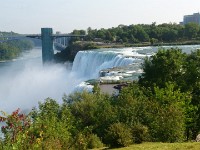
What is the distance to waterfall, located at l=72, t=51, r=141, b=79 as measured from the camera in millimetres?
45688

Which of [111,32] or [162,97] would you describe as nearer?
[162,97]

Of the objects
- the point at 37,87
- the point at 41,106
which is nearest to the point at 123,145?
the point at 41,106

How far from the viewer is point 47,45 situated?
91812 millimetres

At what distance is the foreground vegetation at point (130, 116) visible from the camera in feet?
41.3

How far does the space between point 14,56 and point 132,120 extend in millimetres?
119657

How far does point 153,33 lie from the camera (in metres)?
88.1

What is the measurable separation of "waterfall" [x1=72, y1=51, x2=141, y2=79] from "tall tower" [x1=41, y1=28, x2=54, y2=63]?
32162 mm

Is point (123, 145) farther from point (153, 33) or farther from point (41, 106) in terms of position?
point (153, 33)

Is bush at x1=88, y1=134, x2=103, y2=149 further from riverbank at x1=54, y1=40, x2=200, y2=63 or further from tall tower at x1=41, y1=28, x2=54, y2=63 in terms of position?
tall tower at x1=41, y1=28, x2=54, y2=63

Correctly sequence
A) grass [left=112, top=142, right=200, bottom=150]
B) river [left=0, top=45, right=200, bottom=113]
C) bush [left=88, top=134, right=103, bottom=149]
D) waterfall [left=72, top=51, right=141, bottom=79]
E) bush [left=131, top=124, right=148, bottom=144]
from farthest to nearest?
waterfall [left=72, top=51, right=141, bottom=79] → river [left=0, top=45, right=200, bottom=113] → bush [left=88, top=134, right=103, bottom=149] → bush [left=131, top=124, right=148, bottom=144] → grass [left=112, top=142, right=200, bottom=150]

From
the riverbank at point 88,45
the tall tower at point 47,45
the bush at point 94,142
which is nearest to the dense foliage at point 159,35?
the riverbank at point 88,45

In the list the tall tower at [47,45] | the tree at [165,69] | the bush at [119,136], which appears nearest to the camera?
the bush at [119,136]

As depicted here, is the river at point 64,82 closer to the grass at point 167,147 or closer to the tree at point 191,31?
the grass at point 167,147

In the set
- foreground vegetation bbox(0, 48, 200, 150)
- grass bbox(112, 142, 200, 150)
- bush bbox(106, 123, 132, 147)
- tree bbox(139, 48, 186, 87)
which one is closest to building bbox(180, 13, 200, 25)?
tree bbox(139, 48, 186, 87)
